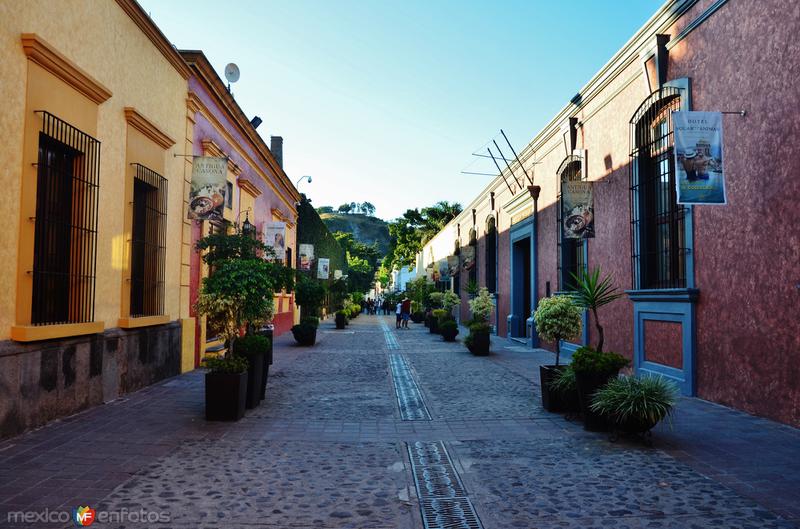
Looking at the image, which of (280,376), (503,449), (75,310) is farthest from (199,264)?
(503,449)

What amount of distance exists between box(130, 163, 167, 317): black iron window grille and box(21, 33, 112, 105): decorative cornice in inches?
64.7

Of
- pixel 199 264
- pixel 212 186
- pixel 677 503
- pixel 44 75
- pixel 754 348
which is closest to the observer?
pixel 677 503

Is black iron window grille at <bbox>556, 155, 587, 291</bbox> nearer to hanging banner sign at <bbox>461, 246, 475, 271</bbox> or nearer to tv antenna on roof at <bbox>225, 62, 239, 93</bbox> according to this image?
tv antenna on roof at <bbox>225, 62, 239, 93</bbox>

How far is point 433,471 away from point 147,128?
7.03 metres

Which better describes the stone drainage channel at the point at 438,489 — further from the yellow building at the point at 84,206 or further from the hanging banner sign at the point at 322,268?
the hanging banner sign at the point at 322,268

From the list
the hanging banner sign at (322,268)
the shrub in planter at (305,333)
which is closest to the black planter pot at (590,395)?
the shrub in planter at (305,333)

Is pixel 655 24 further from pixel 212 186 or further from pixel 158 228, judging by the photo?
pixel 158 228

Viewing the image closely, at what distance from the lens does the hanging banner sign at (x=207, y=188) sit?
32.8 feet

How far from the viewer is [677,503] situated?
4105 millimetres

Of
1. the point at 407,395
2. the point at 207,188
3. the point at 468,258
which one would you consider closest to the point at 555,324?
the point at 407,395

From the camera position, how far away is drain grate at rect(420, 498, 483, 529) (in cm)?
378

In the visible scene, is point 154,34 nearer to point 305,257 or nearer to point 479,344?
point 479,344

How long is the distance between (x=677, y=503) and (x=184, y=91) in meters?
10.4

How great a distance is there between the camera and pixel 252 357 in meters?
7.54
